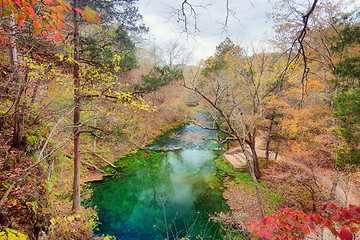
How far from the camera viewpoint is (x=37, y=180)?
4648 mm

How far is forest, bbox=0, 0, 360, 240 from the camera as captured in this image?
273 centimetres

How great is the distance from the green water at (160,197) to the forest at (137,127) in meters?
0.15

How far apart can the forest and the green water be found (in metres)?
0.15

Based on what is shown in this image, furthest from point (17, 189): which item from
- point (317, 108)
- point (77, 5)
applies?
point (317, 108)

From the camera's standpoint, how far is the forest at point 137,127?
273 cm

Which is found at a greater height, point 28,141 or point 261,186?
point 28,141

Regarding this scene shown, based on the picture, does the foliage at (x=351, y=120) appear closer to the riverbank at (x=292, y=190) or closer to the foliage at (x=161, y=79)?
the riverbank at (x=292, y=190)

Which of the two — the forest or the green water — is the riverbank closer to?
the forest

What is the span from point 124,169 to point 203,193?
5.98 m

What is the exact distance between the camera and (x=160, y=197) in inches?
313

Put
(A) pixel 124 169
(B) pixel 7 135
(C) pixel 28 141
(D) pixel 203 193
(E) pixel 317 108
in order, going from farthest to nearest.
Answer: (A) pixel 124 169 → (D) pixel 203 193 → (E) pixel 317 108 → (C) pixel 28 141 → (B) pixel 7 135

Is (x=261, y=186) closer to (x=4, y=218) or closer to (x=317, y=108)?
(x=317, y=108)

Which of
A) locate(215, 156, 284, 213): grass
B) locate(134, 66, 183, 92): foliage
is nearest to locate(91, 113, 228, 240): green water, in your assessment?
locate(215, 156, 284, 213): grass

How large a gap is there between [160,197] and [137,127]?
3737 mm
